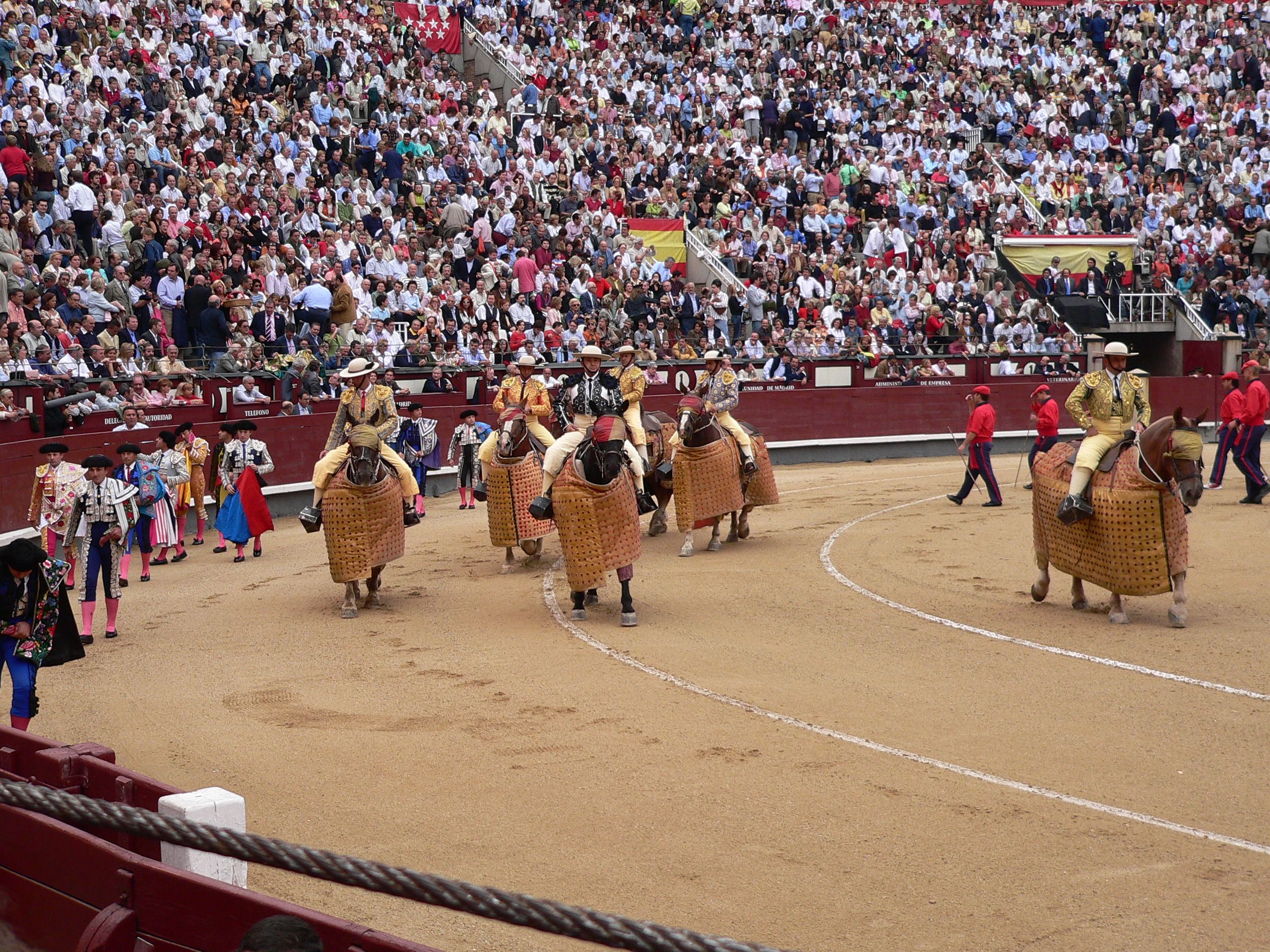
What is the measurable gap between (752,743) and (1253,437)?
1136 centimetres

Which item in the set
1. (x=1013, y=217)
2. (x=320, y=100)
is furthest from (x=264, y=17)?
(x=1013, y=217)

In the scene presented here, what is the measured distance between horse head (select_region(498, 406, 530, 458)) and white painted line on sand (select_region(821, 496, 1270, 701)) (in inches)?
116

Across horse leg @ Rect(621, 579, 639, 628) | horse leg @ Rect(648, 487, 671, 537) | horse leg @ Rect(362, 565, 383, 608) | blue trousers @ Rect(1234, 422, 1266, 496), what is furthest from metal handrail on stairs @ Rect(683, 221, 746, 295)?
horse leg @ Rect(621, 579, 639, 628)

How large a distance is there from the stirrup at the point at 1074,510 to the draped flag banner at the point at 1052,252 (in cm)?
1941

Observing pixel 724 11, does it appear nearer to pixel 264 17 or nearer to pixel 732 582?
pixel 264 17

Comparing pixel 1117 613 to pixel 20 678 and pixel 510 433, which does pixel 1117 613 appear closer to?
pixel 510 433

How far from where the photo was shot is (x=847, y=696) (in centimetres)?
813

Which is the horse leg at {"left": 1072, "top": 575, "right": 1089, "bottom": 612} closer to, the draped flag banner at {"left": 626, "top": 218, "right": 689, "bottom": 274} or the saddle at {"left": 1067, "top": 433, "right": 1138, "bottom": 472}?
the saddle at {"left": 1067, "top": 433, "right": 1138, "bottom": 472}

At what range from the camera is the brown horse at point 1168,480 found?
Answer: 372 inches

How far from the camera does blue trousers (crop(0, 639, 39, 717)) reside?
281 inches

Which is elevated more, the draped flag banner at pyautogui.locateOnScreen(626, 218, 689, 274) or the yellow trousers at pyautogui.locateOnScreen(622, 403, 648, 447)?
the draped flag banner at pyautogui.locateOnScreen(626, 218, 689, 274)

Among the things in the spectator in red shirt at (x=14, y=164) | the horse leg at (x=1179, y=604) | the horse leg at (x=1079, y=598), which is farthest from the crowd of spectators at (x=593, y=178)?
the horse leg at (x=1179, y=604)

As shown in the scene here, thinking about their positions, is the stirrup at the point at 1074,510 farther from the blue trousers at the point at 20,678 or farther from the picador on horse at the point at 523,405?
the blue trousers at the point at 20,678

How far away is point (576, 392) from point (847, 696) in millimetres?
3845
